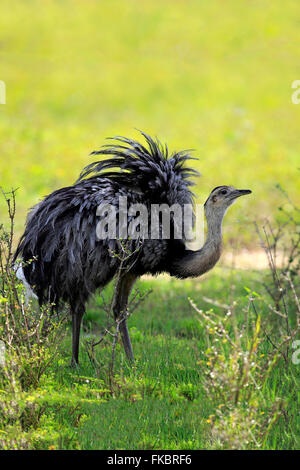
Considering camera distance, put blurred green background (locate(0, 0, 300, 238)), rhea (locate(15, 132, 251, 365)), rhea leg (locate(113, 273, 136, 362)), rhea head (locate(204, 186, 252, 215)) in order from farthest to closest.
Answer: blurred green background (locate(0, 0, 300, 238))
rhea head (locate(204, 186, 252, 215))
rhea leg (locate(113, 273, 136, 362))
rhea (locate(15, 132, 251, 365))

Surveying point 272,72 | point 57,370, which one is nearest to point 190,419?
point 57,370

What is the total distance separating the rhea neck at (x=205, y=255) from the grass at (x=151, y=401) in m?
0.67

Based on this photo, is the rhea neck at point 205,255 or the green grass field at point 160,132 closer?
the green grass field at point 160,132

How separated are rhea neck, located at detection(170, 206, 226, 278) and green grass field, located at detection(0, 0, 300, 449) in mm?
310

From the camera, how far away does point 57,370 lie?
5.69 m

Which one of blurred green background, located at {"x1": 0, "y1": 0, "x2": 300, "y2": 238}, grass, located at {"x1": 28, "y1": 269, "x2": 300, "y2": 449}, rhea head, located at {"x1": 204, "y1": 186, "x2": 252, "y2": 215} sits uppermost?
blurred green background, located at {"x1": 0, "y1": 0, "x2": 300, "y2": 238}

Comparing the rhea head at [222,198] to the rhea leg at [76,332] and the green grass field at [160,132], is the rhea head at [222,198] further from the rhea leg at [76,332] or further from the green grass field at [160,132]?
the rhea leg at [76,332]

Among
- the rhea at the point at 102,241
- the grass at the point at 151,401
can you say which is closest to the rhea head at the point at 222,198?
the rhea at the point at 102,241

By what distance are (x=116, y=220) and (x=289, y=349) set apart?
1719 mm

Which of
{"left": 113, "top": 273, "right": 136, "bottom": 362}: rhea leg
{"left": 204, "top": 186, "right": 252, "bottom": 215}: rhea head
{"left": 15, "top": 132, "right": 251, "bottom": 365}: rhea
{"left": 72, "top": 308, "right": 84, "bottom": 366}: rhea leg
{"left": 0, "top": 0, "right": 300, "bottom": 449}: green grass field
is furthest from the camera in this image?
{"left": 204, "top": 186, "right": 252, "bottom": 215}: rhea head

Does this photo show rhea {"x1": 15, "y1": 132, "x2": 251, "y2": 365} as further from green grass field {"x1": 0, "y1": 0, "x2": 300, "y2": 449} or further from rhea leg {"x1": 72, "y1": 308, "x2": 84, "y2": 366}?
green grass field {"x1": 0, "y1": 0, "x2": 300, "y2": 449}

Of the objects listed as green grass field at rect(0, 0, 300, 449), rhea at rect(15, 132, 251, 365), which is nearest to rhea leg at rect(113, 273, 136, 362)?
rhea at rect(15, 132, 251, 365)

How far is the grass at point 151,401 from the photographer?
4617mm

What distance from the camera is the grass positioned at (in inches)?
182
